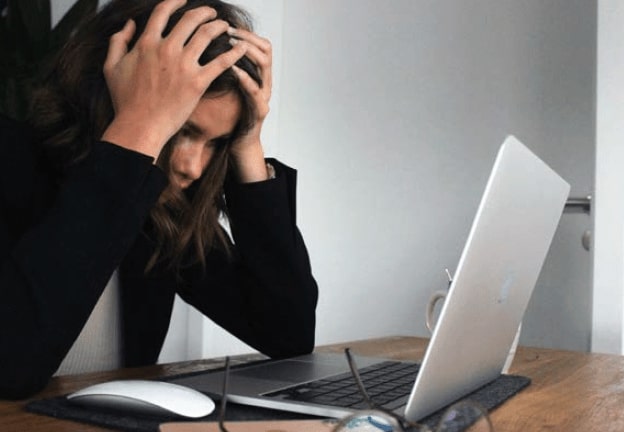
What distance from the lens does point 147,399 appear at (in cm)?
70

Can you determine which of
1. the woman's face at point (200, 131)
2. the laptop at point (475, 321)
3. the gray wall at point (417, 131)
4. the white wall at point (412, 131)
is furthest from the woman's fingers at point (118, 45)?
the gray wall at point (417, 131)

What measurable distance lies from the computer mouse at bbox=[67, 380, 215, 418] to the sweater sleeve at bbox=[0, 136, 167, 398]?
0.10 m

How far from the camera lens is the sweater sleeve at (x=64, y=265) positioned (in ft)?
2.70

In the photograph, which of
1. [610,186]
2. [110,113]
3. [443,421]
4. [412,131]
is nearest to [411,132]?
[412,131]

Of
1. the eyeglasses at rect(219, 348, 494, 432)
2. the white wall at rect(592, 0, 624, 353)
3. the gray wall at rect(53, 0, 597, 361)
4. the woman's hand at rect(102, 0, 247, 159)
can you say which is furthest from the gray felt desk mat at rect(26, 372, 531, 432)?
the gray wall at rect(53, 0, 597, 361)

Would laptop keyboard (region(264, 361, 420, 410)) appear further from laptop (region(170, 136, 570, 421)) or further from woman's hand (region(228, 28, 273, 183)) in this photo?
woman's hand (region(228, 28, 273, 183))

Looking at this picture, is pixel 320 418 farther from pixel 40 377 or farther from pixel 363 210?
pixel 363 210

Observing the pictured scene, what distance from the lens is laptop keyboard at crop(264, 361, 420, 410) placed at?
77 centimetres

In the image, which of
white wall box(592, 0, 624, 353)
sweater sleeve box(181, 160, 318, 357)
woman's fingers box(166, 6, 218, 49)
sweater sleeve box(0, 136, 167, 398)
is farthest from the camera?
white wall box(592, 0, 624, 353)

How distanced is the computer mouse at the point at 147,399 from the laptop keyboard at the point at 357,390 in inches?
4.0

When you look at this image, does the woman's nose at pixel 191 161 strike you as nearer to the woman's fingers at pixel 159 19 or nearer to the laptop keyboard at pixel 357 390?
the woman's fingers at pixel 159 19

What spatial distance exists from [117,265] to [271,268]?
1.32ft

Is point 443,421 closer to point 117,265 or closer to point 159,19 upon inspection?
point 117,265

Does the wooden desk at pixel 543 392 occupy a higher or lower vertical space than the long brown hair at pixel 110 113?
lower
